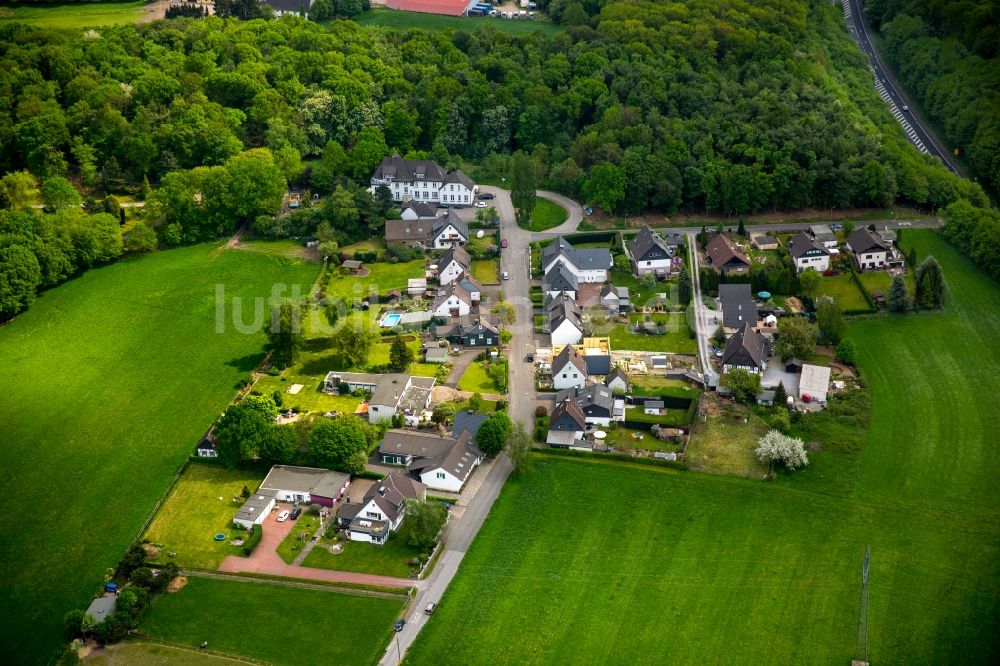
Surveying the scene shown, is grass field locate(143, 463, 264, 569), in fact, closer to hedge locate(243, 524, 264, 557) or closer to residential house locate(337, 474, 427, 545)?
hedge locate(243, 524, 264, 557)

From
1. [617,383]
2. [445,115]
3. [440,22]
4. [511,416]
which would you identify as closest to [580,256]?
[617,383]

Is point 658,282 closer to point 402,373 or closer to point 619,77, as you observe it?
point 402,373

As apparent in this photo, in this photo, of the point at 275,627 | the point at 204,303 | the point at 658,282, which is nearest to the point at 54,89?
the point at 204,303

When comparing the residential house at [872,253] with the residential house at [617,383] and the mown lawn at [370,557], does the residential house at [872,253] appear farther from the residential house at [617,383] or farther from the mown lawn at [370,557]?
the mown lawn at [370,557]

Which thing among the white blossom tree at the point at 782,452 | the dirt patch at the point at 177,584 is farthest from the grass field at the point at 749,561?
the dirt patch at the point at 177,584

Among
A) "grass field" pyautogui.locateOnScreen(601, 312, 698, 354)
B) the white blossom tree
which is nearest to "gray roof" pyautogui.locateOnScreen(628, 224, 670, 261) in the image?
"grass field" pyautogui.locateOnScreen(601, 312, 698, 354)

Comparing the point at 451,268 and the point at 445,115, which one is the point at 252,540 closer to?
the point at 451,268

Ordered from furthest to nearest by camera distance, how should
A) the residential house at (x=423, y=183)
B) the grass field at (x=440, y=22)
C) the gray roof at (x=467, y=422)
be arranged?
the grass field at (x=440, y=22) → the residential house at (x=423, y=183) → the gray roof at (x=467, y=422)

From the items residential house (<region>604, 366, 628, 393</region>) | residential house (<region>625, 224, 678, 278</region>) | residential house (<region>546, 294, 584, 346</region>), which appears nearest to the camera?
residential house (<region>604, 366, 628, 393</region>)
